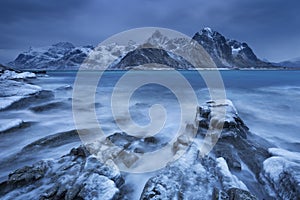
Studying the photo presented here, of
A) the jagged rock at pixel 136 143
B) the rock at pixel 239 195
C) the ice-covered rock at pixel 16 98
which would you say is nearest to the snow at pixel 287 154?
the rock at pixel 239 195

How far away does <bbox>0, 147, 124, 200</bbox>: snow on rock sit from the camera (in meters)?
4.26

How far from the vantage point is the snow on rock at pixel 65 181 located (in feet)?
14.0

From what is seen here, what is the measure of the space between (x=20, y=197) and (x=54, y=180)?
756 millimetres

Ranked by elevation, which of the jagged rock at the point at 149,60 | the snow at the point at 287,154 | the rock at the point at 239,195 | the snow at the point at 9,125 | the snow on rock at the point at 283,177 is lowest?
the snow at the point at 287,154

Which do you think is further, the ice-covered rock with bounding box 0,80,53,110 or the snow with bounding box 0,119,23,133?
the ice-covered rock with bounding box 0,80,53,110

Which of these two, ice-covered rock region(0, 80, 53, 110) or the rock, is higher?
ice-covered rock region(0, 80, 53, 110)

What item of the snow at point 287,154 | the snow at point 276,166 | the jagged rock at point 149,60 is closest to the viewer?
the snow at point 276,166

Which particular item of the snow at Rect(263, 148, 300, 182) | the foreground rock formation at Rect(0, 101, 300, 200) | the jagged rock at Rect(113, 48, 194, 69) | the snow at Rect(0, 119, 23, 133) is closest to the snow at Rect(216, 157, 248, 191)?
the foreground rock formation at Rect(0, 101, 300, 200)

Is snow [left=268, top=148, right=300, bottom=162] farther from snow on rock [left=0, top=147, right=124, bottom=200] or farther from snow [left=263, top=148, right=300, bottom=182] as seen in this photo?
snow on rock [left=0, top=147, right=124, bottom=200]

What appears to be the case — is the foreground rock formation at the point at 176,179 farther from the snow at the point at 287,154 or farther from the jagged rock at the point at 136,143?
the jagged rock at the point at 136,143

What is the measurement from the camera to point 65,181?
464 cm

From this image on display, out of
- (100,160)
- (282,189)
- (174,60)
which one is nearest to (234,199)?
(282,189)

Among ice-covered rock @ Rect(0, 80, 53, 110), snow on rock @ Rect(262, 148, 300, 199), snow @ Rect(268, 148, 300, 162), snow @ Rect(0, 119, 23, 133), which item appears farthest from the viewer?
ice-covered rock @ Rect(0, 80, 53, 110)

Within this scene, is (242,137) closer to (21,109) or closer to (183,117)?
(183,117)
